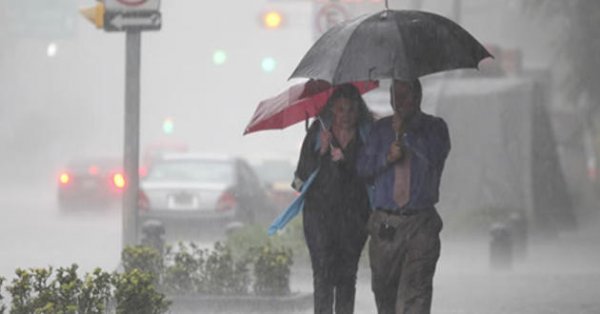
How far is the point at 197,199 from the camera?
77.7ft

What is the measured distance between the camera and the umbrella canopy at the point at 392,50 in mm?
8914

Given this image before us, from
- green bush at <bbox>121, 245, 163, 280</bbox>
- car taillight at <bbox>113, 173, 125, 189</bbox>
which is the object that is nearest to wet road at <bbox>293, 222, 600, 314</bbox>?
green bush at <bbox>121, 245, 163, 280</bbox>

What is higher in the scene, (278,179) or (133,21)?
(133,21)

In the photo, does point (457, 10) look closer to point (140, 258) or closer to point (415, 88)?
point (140, 258)

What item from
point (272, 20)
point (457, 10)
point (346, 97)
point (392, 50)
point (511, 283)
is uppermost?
point (272, 20)

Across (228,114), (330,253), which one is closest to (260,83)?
(228,114)

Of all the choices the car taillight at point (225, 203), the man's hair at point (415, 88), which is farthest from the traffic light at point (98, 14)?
the car taillight at point (225, 203)

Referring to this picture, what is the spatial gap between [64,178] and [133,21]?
20.8 metres

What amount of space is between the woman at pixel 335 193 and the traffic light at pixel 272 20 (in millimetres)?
23508

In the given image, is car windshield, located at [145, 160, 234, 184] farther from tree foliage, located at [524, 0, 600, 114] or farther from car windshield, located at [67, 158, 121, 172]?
car windshield, located at [67, 158, 121, 172]

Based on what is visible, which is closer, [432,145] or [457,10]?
[432,145]

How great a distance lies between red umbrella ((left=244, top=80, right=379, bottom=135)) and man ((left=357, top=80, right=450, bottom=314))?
1050 mm

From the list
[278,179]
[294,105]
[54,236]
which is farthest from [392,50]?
[278,179]

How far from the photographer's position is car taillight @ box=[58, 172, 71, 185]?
35.7 meters
